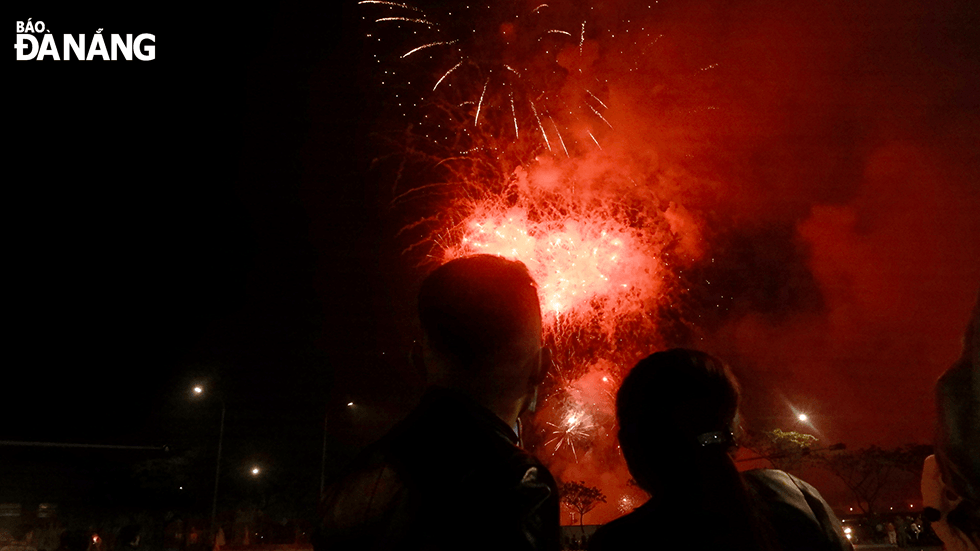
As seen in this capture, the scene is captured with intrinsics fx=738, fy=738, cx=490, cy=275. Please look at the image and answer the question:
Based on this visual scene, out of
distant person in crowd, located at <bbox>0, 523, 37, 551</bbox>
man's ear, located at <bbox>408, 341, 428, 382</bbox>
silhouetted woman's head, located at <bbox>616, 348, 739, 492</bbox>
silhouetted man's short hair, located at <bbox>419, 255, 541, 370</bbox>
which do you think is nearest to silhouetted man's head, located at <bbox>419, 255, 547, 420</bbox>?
silhouetted man's short hair, located at <bbox>419, 255, 541, 370</bbox>

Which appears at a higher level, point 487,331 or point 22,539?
point 22,539

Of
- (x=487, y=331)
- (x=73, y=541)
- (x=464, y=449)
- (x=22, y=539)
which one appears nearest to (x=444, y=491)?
(x=464, y=449)

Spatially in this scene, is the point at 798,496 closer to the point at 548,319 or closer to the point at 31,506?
the point at 548,319

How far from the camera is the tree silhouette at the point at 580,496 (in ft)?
186

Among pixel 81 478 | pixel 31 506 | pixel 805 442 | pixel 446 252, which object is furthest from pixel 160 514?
pixel 805 442

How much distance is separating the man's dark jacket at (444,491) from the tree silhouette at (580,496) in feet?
185

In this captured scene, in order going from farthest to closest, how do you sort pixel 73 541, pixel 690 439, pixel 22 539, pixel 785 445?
pixel 785 445 < pixel 22 539 < pixel 73 541 < pixel 690 439

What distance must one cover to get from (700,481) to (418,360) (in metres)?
0.88

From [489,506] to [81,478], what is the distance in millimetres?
42145

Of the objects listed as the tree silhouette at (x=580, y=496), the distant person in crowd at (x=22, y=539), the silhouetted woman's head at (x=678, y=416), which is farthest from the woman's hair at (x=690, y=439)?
the tree silhouette at (x=580, y=496)

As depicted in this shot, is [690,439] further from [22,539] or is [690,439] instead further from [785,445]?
[785,445]

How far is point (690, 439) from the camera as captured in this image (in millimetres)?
2162

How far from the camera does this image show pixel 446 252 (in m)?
18.5

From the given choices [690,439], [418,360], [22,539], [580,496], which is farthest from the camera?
[580,496]
